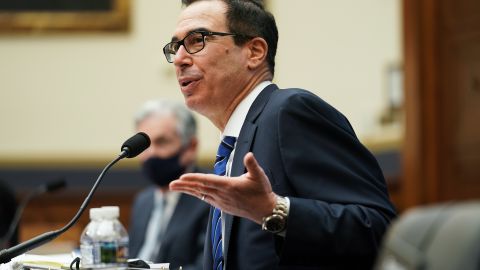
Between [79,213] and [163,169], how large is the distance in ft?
8.04

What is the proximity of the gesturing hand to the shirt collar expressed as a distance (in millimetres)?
590

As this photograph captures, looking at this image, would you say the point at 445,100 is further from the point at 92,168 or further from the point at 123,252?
the point at 123,252

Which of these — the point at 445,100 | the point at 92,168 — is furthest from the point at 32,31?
the point at 445,100

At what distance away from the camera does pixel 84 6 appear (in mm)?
7062

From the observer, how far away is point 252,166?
203cm

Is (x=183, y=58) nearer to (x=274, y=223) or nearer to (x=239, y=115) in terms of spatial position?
(x=239, y=115)

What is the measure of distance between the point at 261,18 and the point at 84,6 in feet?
14.3

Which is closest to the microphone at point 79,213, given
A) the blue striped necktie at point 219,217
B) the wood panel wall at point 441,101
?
the blue striped necktie at point 219,217

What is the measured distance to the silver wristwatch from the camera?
222 centimetres

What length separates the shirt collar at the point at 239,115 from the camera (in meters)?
2.75

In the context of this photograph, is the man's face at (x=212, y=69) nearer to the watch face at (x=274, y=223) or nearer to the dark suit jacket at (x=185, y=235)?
the watch face at (x=274, y=223)

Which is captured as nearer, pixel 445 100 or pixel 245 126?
pixel 245 126

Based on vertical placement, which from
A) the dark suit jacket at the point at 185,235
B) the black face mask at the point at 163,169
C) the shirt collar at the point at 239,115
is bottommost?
the dark suit jacket at the point at 185,235

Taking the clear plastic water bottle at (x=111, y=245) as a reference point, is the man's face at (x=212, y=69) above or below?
above
